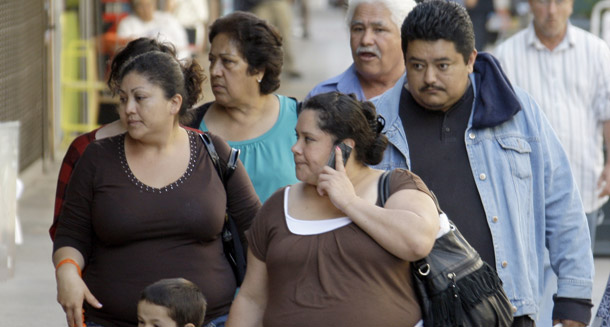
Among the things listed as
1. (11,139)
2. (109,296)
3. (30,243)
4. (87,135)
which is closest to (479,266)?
(109,296)

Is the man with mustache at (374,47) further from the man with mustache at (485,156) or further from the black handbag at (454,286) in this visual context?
the black handbag at (454,286)

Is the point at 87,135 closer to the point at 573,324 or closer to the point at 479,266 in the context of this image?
the point at 479,266

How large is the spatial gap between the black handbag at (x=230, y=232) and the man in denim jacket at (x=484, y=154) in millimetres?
573

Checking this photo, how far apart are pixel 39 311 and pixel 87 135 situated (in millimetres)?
3057

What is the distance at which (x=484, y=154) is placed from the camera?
12.5 ft

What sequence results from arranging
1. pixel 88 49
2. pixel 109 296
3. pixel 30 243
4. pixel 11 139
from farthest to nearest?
1. pixel 88 49
2. pixel 30 243
3. pixel 11 139
4. pixel 109 296

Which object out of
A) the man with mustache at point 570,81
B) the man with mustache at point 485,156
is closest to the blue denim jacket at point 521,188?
the man with mustache at point 485,156

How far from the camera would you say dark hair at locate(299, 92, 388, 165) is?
3305 mm

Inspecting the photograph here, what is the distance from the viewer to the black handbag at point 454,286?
→ 10.7ft

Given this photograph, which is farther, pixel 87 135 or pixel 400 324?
pixel 87 135

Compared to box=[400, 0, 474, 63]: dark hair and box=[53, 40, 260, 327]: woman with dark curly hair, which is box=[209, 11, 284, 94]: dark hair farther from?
box=[400, 0, 474, 63]: dark hair

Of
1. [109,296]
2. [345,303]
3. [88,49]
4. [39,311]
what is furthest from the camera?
[88,49]

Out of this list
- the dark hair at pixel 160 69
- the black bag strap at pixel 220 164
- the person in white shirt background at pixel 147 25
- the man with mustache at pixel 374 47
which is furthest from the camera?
the person in white shirt background at pixel 147 25

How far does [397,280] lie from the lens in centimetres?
321
